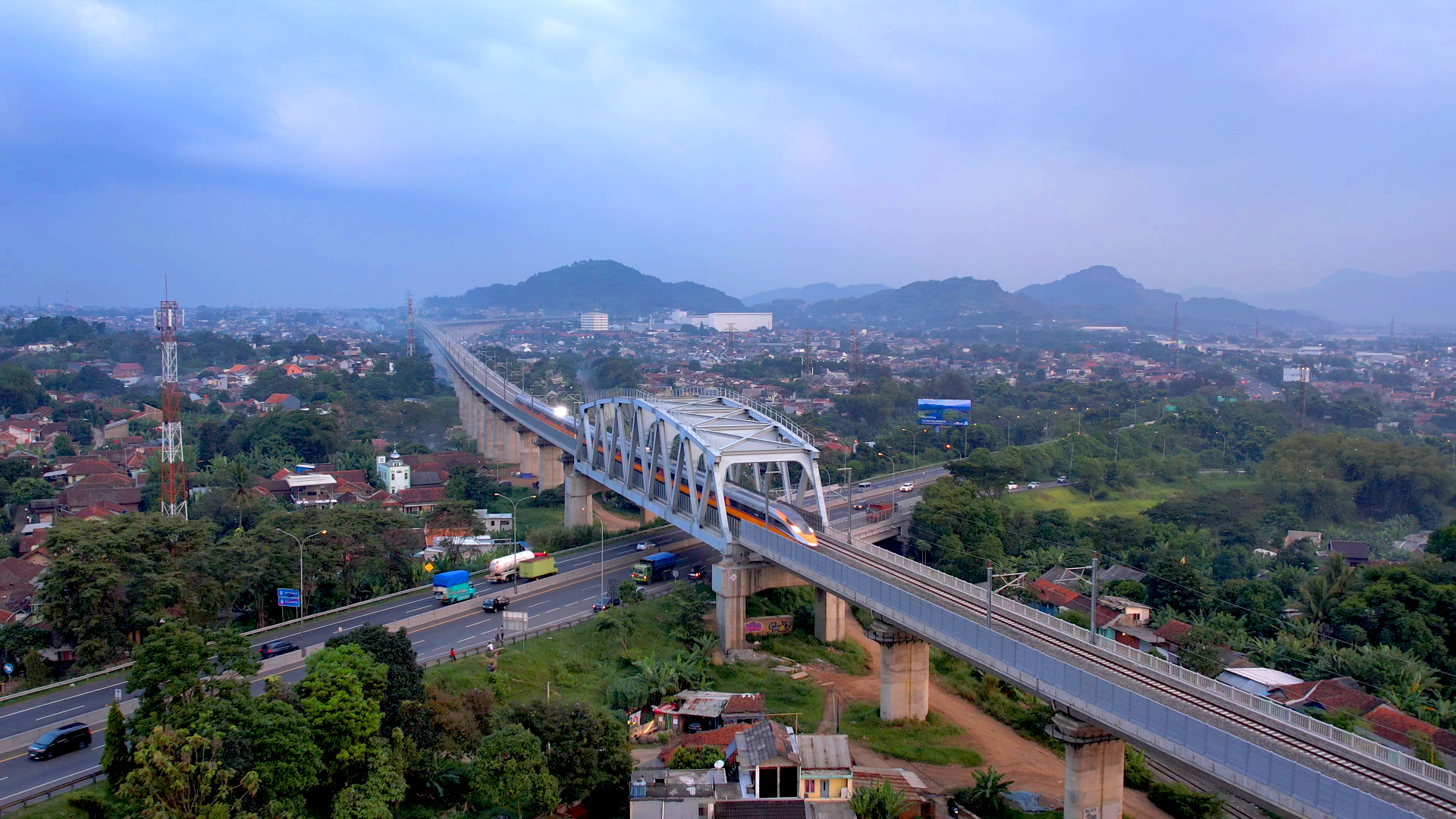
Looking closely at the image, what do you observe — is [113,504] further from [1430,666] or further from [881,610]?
[1430,666]

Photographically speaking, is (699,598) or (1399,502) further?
(1399,502)

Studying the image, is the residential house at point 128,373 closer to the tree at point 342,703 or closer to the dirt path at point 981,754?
the tree at point 342,703

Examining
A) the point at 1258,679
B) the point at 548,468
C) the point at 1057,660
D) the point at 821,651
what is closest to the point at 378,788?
the point at 1057,660

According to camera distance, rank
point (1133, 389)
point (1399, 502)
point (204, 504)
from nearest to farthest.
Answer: point (204, 504) < point (1399, 502) < point (1133, 389)

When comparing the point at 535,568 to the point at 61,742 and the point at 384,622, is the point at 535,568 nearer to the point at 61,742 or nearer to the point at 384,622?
the point at 384,622

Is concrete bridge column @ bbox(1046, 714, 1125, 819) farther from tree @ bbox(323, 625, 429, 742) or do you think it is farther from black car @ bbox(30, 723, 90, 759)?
black car @ bbox(30, 723, 90, 759)

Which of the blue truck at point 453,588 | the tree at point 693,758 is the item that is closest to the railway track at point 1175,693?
the tree at point 693,758

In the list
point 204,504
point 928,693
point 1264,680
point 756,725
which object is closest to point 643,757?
point 756,725

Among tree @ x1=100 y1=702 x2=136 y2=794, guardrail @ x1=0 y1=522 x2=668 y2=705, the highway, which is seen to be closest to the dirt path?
the highway
